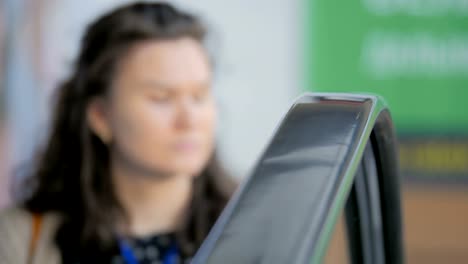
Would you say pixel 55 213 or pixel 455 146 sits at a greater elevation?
pixel 55 213

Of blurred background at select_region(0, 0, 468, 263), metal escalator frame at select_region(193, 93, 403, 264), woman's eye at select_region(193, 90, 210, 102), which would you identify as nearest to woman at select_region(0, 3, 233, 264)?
woman's eye at select_region(193, 90, 210, 102)

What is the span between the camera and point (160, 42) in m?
1.63

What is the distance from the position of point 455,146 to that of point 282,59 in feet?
3.08

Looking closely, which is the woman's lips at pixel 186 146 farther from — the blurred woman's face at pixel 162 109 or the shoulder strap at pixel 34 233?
the shoulder strap at pixel 34 233

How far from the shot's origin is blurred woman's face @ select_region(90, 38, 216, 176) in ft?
5.19

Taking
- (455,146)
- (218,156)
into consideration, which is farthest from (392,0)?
(218,156)

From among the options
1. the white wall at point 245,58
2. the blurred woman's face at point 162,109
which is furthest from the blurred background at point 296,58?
the blurred woman's face at point 162,109

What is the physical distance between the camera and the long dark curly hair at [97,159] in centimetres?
161

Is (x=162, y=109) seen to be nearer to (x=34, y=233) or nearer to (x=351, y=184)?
(x=34, y=233)

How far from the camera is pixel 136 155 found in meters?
1.59

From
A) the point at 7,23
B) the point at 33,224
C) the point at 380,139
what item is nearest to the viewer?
the point at 380,139

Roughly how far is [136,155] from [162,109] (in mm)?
100

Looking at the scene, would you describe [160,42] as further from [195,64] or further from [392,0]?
[392,0]

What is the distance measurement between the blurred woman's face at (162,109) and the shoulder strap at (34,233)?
19 centimetres
